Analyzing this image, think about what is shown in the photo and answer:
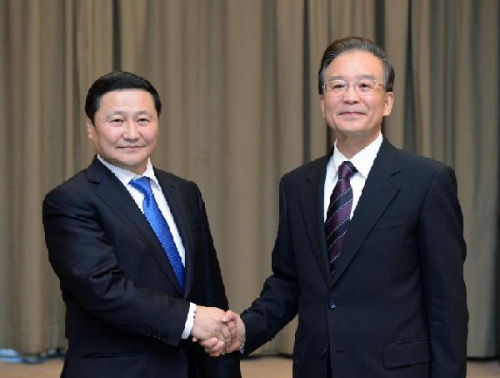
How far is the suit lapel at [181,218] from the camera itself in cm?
221

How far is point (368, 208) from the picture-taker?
204 centimetres

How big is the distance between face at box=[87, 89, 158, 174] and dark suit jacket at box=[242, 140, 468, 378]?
608 mm

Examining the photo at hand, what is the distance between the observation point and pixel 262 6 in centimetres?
445

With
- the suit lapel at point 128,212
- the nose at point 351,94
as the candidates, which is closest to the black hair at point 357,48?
the nose at point 351,94

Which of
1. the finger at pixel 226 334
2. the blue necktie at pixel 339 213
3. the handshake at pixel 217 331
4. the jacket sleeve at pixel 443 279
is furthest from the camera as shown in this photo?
the finger at pixel 226 334

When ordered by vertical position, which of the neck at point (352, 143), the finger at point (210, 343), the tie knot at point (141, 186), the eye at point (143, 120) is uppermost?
the eye at point (143, 120)

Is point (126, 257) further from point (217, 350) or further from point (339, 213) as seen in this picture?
point (339, 213)

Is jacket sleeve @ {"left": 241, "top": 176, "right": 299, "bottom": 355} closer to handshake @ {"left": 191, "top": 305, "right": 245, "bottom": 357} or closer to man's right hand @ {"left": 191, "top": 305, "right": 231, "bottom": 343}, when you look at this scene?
handshake @ {"left": 191, "top": 305, "right": 245, "bottom": 357}

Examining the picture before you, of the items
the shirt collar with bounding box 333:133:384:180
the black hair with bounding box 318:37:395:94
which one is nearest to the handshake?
the shirt collar with bounding box 333:133:384:180

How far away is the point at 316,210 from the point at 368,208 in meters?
0.17

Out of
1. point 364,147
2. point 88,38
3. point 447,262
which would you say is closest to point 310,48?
point 88,38

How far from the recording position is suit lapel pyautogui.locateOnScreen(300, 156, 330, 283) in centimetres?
209

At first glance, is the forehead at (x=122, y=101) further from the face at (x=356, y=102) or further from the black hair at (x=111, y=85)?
the face at (x=356, y=102)

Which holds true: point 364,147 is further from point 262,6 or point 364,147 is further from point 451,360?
point 262,6
